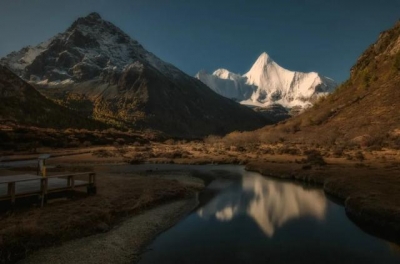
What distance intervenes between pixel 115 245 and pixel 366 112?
116 m

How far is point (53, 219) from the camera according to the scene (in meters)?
23.0

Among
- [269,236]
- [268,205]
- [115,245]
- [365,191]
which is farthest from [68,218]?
[365,191]

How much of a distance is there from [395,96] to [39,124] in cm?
15673

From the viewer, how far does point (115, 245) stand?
70.2 feet

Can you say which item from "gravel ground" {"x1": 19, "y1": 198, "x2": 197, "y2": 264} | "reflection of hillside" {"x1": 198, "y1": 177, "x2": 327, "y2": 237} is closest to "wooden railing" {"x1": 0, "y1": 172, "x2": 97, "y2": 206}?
"gravel ground" {"x1": 19, "y1": 198, "x2": 197, "y2": 264}

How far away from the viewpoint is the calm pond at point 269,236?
2041cm

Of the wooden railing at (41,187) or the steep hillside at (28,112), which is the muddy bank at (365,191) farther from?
the steep hillside at (28,112)

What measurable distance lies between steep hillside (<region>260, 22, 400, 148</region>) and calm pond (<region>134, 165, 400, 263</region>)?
57.1 m

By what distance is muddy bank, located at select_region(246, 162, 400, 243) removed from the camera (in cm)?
2520

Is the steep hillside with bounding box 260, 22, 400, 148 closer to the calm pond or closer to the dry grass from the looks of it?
the calm pond

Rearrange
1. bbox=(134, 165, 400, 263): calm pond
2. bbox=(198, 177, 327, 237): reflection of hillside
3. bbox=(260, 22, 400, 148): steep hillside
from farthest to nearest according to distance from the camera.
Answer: bbox=(260, 22, 400, 148): steep hillside, bbox=(198, 177, 327, 237): reflection of hillside, bbox=(134, 165, 400, 263): calm pond

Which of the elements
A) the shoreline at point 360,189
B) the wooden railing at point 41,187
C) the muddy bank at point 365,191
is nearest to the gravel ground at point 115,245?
the shoreline at point 360,189

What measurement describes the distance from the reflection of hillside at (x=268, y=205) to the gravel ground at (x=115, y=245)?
19.4 ft

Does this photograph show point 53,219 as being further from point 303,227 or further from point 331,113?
point 331,113
